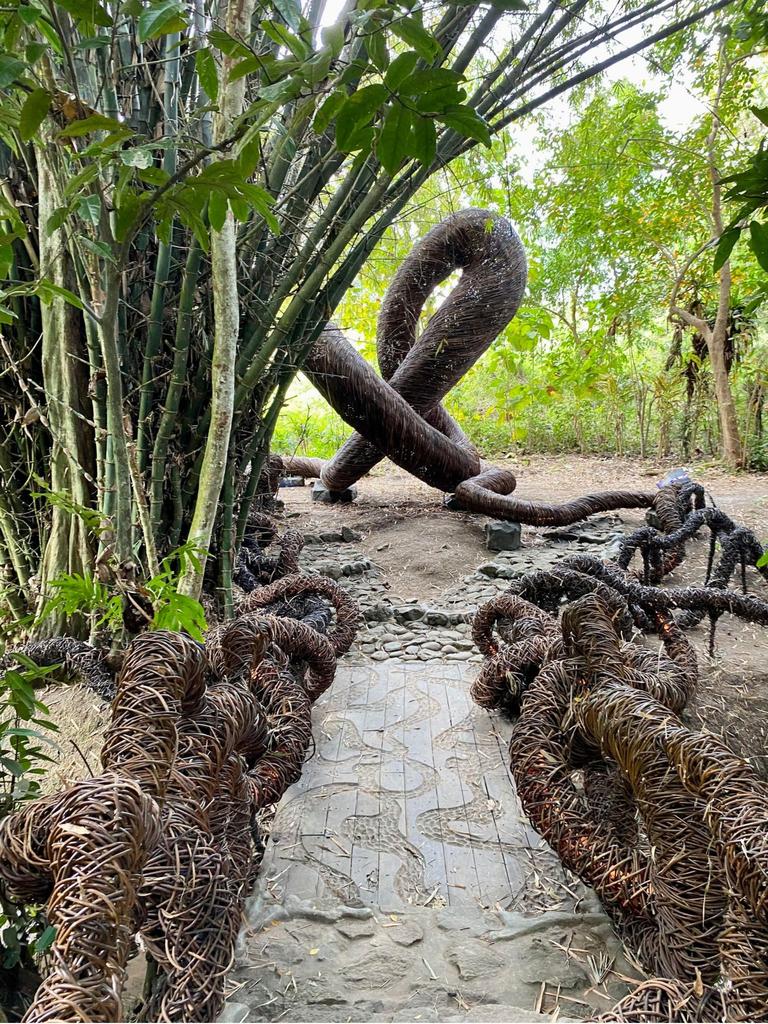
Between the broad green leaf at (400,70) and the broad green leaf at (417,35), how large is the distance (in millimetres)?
10

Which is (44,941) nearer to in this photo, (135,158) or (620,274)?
(135,158)

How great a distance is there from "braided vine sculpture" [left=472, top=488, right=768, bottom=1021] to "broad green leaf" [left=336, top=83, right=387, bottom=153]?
1.01m

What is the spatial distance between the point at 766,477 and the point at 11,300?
7.24 meters

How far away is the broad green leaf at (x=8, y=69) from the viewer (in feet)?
2.15

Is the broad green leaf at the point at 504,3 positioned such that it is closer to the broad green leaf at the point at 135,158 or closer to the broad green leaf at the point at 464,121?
the broad green leaf at the point at 464,121

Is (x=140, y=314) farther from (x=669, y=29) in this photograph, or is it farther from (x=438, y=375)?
(x=438, y=375)

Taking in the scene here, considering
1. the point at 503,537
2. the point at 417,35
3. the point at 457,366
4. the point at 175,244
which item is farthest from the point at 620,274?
the point at 417,35

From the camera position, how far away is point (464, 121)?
69 centimetres

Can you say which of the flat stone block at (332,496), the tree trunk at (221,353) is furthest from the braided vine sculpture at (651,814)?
the flat stone block at (332,496)

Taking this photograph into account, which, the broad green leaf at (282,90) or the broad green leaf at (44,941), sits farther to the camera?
the broad green leaf at (44,941)

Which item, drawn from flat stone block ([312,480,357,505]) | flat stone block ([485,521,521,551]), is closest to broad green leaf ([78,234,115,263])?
flat stone block ([485,521,521,551])

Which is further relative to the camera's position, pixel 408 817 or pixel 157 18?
pixel 408 817

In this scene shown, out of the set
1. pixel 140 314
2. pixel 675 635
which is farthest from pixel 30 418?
pixel 675 635

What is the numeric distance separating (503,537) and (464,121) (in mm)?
3830
